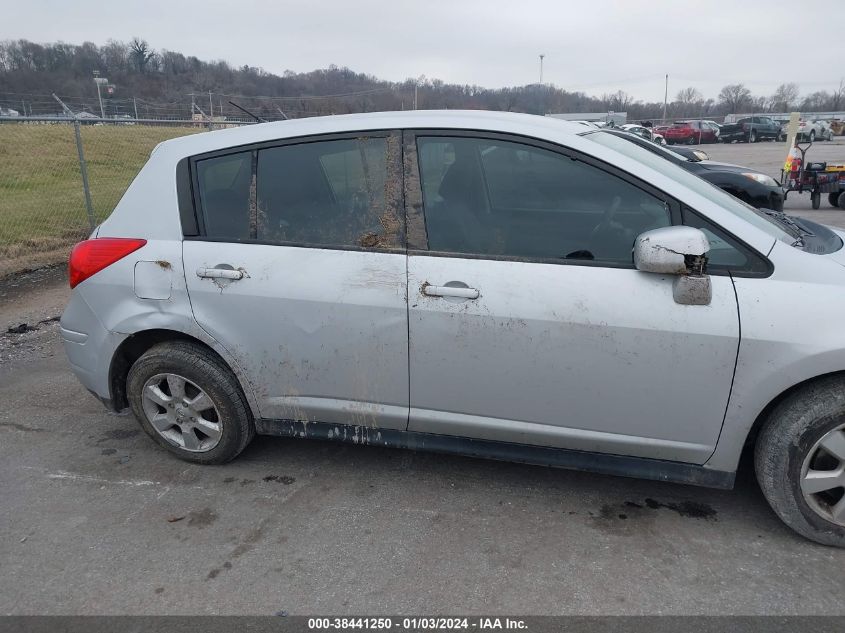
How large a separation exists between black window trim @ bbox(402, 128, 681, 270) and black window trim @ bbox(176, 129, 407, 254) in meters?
0.05

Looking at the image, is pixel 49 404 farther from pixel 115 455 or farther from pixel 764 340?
pixel 764 340

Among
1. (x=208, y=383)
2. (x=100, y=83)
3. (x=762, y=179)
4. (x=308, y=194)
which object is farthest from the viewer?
(x=100, y=83)

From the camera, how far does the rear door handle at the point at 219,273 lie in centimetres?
309

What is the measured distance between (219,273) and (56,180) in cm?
1044

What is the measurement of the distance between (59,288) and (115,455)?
455 cm

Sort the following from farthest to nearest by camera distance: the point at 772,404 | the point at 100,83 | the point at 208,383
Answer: the point at 100,83, the point at 208,383, the point at 772,404

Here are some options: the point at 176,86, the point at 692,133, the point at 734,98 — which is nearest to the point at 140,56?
the point at 176,86

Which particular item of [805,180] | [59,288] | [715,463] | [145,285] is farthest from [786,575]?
[805,180]

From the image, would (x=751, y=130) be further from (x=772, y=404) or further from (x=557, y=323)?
(x=557, y=323)

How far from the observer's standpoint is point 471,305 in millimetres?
2764

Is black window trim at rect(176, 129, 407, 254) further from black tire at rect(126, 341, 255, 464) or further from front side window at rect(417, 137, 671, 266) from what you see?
black tire at rect(126, 341, 255, 464)

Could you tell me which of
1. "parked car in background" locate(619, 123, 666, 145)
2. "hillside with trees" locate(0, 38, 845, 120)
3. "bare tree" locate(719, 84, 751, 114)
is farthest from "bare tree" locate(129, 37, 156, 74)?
"bare tree" locate(719, 84, 751, 114)

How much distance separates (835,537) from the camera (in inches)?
104

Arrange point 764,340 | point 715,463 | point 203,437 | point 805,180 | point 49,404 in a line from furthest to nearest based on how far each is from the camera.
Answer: point 805,180 → point 49,404 → point 203,437 → point 715,463 → point 764,340
